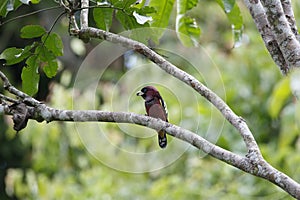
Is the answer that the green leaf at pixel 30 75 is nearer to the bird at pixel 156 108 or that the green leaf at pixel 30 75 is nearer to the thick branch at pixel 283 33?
the bird at pixel 156 108

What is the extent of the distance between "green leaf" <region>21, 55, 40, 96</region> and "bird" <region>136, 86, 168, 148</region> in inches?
11.1

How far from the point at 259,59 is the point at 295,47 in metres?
2.47

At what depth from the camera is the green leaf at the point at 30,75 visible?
1513mm

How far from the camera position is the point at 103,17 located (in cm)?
153

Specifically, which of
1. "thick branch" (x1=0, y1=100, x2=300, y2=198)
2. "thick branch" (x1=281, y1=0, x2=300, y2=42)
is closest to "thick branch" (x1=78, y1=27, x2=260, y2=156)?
Answer: "thick branch" (x1=0, y1=100, x2=300, y2=198)

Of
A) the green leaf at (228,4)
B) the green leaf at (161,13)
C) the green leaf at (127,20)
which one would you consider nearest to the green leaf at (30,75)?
the green leaf at (127,20)

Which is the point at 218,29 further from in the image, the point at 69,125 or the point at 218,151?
the point at 218,151

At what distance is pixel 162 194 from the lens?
10.3 ft

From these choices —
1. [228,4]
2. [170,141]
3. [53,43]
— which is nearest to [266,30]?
[228,4]

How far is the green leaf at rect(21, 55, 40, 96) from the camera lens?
1513 millimetres

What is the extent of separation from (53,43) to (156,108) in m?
0.33

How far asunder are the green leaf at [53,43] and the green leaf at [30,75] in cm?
4

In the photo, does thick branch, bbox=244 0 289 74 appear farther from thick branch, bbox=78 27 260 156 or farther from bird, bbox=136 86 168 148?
bird, bbox=136 86 168 148

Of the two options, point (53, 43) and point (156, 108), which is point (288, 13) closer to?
point (156, 108)
